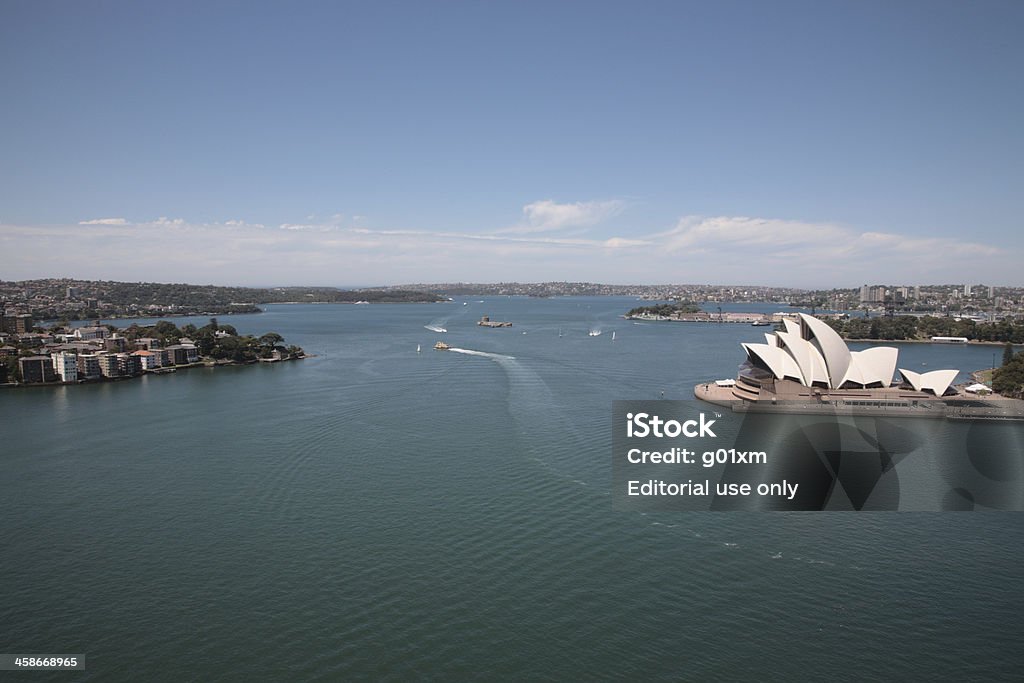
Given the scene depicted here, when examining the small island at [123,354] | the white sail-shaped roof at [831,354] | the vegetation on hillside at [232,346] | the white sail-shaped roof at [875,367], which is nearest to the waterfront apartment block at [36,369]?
the small island at [123,354]

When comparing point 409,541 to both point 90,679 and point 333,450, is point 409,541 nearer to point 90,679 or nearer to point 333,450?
point 90,679

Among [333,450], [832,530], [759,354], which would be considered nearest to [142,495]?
[333,450]

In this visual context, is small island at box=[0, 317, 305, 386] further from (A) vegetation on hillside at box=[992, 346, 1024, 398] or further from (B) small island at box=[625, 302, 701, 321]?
(B) small island at box=[625, 302, 701, 321]

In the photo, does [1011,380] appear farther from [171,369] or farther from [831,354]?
[171,369]

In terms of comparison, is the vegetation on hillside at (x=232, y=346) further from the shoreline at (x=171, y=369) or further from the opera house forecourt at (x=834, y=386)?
the opera house forecourt at (x=834, y=386)

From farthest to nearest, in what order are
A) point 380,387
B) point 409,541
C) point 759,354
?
point 380,387 < point 759,354 < point 409,541

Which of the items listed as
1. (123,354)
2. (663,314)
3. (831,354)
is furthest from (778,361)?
(663,314)

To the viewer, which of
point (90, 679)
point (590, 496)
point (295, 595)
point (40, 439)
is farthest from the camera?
point (40, 439)

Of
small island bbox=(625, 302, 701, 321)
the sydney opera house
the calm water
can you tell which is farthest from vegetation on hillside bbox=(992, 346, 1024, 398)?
small island bbox=(625, 302, 701, 321)
